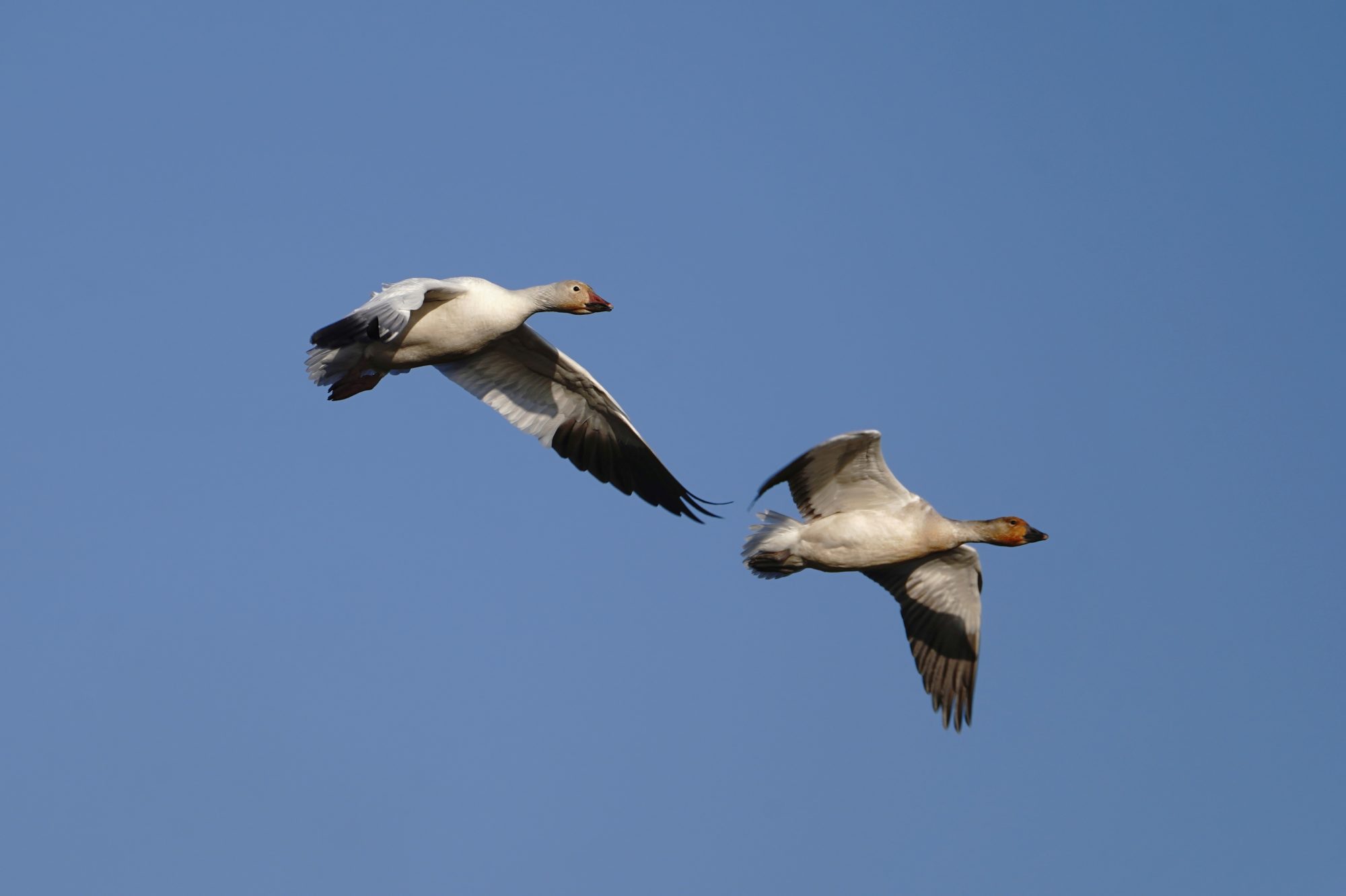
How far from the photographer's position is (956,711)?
15.6 metres

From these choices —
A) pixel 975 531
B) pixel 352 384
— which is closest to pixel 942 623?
pixel 975 531

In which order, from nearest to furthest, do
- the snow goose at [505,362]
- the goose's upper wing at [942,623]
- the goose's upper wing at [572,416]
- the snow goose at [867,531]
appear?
the snow goose at [505,362]
the snow goose at [867,531]
the goose's upper wing at [942,623]
the goose's upper wing at [572,416]

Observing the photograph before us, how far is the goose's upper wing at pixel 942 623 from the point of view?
15.5 meters

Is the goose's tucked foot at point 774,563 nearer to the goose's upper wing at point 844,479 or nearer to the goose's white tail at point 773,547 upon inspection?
the goose's white tail at point 773,547

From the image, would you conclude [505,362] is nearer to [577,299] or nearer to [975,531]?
[577,299]

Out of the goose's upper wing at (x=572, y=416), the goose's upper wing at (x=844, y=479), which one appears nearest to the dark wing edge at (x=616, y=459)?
the goose's upper wing at (x=572, y=416)

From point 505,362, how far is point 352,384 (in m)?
1.83

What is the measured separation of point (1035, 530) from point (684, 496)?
3.35 m

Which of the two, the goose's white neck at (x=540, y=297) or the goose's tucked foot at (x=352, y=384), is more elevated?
the goose's white neck at (x=540, y=297)

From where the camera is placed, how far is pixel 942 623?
616 inches

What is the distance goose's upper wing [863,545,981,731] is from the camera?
50.7 ft

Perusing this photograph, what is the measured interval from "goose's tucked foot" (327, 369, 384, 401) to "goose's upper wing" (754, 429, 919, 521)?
386 centimetres

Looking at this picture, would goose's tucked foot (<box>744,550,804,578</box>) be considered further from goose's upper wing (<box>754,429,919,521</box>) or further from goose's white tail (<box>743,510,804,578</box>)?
goose's upper wing (<box>754,429,919,521</box>)

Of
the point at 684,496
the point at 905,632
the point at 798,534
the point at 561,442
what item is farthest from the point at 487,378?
the point at 905,632
